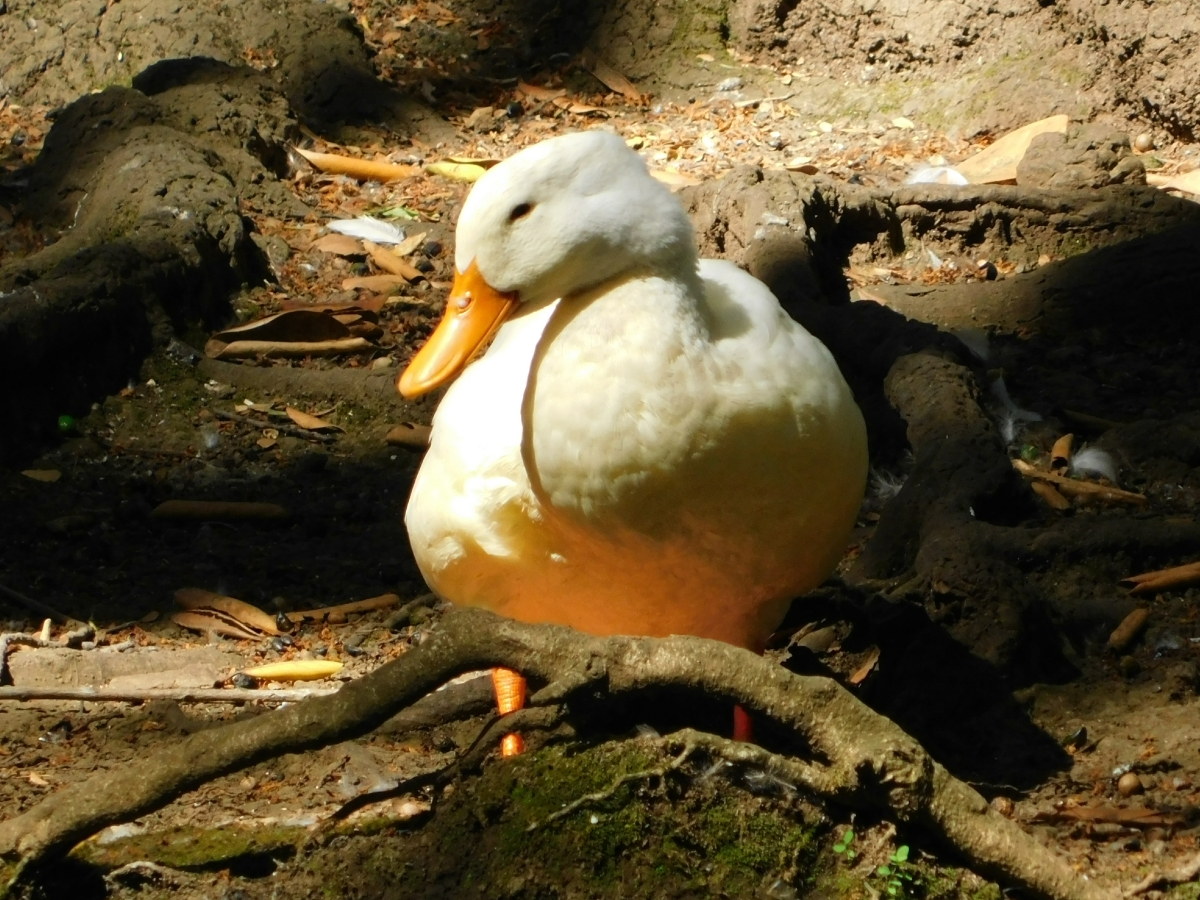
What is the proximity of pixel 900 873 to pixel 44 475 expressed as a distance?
3.40 meters

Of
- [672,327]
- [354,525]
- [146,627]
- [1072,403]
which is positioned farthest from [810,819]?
[1072,403]

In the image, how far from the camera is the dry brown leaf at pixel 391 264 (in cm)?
605

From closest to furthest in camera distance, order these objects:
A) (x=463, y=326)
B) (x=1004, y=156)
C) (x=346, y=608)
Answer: (x=463, y=326), (x=346, y=608), (x=1004, y=156)

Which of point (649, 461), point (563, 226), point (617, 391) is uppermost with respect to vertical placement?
point (563, 226)

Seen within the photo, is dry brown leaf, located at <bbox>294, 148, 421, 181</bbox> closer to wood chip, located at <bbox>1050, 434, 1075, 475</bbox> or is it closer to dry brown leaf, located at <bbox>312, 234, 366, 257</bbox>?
dry brown leaf, located at <bbox>312, 234, 366, 257</bbox>

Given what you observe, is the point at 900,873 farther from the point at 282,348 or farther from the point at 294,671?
the point at 282,348

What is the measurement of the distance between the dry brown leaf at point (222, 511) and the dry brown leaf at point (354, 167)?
2.90 meters

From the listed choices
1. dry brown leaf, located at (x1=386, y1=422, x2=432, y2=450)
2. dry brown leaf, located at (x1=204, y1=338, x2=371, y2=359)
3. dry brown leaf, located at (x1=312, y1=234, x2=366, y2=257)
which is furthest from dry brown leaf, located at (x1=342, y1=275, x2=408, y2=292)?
dry brown leaf, located at (x1=386, y1=422, x2=432, y2=450)

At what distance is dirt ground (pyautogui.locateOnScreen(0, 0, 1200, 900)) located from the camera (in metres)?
2.21

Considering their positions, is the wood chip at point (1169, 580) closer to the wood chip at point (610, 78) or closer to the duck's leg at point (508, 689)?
the duck's leg at point (508, 689)

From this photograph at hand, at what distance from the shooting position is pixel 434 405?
5.23 meters

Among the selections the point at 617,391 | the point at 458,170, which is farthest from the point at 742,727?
the point at 458,170

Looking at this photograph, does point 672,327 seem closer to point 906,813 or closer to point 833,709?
point 833,709

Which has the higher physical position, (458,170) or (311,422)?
(458,170)
